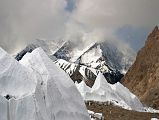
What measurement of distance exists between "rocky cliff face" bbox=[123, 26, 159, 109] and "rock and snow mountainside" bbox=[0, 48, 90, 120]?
106 meters

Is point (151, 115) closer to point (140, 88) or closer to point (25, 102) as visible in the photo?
point (25, 102)

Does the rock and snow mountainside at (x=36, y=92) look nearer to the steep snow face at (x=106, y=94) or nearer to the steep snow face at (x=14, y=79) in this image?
the steep snow face at (x=14, y=79)

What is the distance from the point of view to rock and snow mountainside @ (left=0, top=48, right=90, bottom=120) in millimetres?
21312

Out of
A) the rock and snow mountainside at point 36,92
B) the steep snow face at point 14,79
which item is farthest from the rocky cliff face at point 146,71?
the steep snow face at point 14,79

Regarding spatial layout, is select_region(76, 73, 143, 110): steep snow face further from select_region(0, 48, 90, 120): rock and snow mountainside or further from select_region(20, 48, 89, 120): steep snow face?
select_region(0, 48, 90, 120): rock and snow mountainside

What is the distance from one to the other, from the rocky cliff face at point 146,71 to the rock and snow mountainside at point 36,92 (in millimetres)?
105578

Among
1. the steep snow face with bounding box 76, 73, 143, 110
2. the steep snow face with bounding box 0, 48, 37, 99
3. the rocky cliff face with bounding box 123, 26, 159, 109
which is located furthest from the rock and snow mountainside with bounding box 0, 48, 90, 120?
the rocky cliff face with bounding box 123, 26, 159, 109

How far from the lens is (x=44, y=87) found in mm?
23766

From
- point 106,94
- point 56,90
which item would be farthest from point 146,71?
point 56,90

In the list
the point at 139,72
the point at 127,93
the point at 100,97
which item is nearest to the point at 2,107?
the point at 100,97

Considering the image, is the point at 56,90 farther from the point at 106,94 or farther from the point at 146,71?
the point at 146,71

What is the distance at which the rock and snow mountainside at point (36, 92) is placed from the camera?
69.9ft

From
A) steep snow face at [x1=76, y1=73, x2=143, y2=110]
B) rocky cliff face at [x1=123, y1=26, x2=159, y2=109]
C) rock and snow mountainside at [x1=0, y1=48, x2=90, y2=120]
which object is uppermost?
rocky cliff face at [x1=123, y1=26, x2=159, y2=109]

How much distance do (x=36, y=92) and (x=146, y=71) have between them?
13554 centimetres
